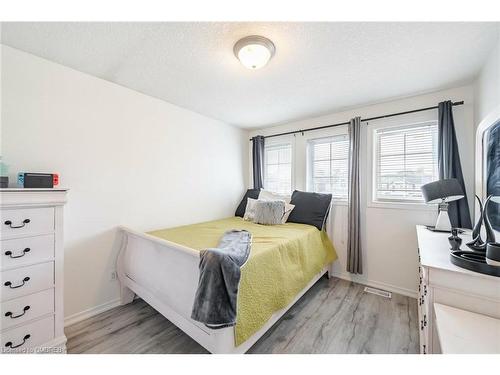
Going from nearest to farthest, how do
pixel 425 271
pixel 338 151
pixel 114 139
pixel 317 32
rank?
1. pixel 425 271
2. pixel 317 32
3. pixel 114 139
4. pixel 338 151

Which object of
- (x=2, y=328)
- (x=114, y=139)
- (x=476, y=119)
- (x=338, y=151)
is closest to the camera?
(x=2, y=328)

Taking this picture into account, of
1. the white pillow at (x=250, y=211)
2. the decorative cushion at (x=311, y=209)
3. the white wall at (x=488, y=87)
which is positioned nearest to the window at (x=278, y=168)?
the decorative cushion at (x=311, y=209)

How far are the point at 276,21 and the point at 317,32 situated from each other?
1.01ft

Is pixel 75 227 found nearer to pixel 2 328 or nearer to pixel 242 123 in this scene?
pixel 2 328

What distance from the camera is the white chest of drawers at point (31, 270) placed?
133cm

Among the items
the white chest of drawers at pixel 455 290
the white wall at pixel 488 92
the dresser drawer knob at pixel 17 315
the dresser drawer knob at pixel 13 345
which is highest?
the white wall at pixel 488 92

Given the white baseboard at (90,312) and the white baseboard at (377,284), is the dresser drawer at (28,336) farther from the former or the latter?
the white baseboard at (377,284)

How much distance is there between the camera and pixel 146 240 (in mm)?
1860

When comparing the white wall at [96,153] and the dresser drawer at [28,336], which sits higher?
the white wall at [96,153]

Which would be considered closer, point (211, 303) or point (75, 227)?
point (211, 303)

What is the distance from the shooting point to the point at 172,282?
1575mm

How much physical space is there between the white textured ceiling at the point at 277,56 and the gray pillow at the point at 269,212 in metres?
1.37
